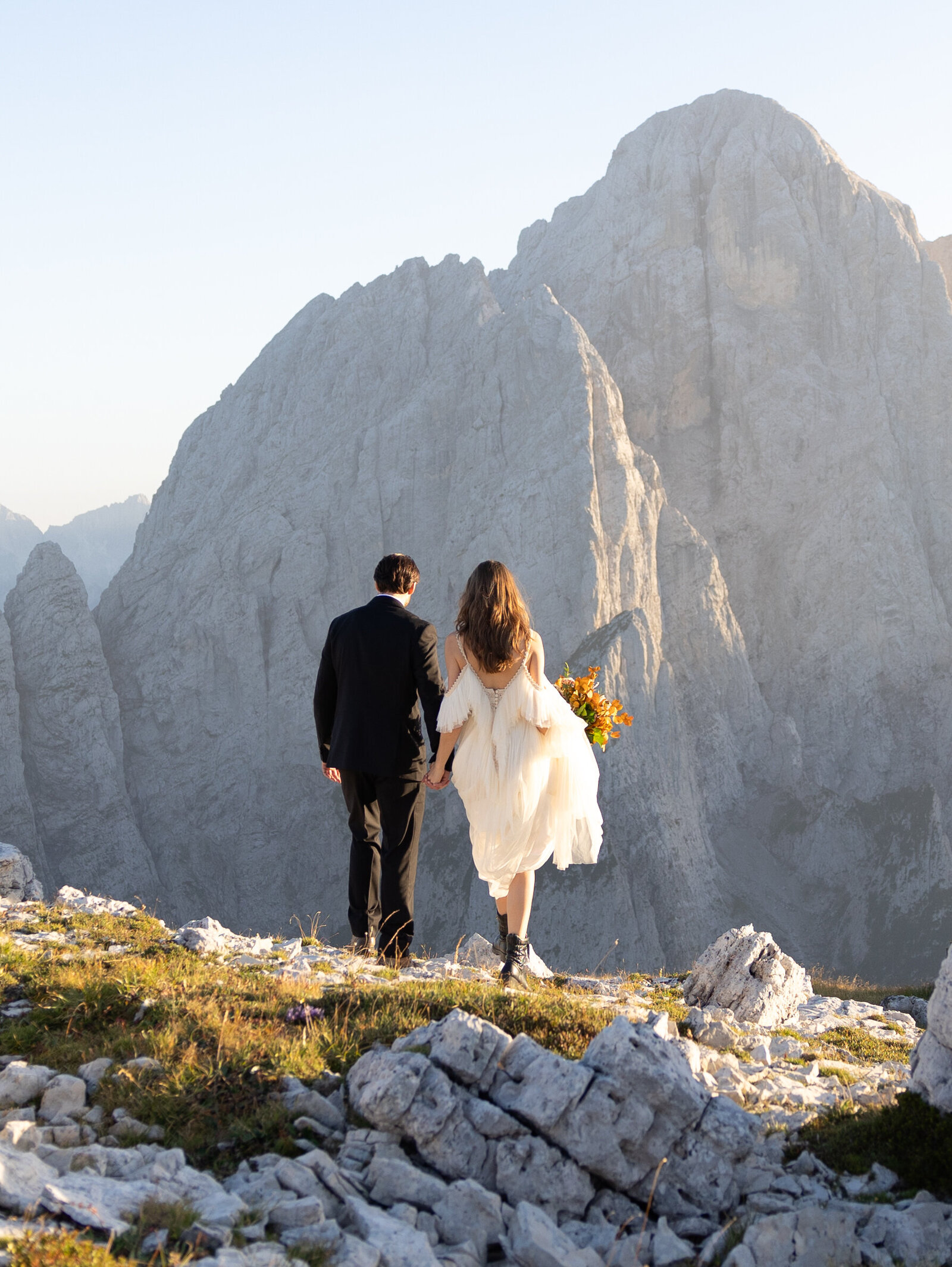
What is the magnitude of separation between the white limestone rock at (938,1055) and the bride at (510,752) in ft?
9.06

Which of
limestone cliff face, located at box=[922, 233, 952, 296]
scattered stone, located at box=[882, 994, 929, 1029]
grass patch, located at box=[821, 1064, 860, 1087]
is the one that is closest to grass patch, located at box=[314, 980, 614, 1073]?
grass patch, located at box=[821, 1064, 860, 1087]

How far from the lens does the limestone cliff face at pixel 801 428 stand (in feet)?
164


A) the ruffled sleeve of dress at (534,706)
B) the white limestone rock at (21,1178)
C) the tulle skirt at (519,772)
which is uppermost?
the ruffled sleeve of dress at (534,706)

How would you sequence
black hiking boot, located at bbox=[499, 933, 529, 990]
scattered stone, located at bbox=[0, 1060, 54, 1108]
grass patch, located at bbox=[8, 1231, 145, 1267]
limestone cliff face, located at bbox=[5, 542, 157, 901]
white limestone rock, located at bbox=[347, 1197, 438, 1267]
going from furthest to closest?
limestone cliff face, located at bbox=[5, 542, 157, 901] → black hiking boot, located at bbox=[499, 933, 529, 990] → scattered stone, located at bbox=[0, 1060, 54, 1108] → white limestone rock, located at bbox=[347, 1197, 438, 1267] → grass patch, located at bbox=[8, 1231, 145, 1267]

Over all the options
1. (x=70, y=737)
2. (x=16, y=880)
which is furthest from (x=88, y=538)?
(x=16, y=880)

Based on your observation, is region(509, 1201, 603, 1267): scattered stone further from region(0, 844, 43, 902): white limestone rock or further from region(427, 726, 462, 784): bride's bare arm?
region(0, 844, 43, 902): white limestone rock

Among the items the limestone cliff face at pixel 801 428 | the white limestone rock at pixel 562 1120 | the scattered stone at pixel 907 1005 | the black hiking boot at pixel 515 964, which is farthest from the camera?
the limestone cliff face at pixel 801 428

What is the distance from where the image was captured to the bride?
6.80 metres

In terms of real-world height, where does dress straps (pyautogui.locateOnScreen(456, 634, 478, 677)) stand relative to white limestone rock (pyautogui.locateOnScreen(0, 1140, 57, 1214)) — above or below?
above

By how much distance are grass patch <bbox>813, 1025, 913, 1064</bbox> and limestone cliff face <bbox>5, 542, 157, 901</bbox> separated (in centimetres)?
4073

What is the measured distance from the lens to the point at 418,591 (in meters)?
52.6

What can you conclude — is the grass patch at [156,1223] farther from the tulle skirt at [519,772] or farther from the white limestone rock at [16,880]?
the white limestone rock at [16,880]

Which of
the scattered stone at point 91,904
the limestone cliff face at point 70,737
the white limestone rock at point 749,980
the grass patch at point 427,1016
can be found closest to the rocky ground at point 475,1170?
the grass patch at point 427,1016

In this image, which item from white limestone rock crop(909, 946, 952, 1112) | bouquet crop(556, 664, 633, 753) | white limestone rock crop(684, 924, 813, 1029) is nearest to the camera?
white limestone rock crop(909, 946, 952, 1112)
